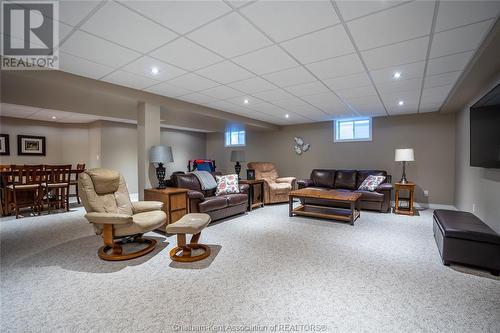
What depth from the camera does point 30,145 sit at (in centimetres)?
659

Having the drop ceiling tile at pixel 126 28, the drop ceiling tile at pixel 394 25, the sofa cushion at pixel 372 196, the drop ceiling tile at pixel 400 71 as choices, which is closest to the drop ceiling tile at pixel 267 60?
the drop ceiling tile at pixel 394 25

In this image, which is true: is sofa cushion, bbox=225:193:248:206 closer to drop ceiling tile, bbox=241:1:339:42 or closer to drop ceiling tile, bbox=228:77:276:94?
drop ceiling tile, bbox=228:77:276:94

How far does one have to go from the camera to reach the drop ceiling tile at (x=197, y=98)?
410cm

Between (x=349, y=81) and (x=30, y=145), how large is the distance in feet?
27.0

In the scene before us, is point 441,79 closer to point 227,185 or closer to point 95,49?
point 227,185

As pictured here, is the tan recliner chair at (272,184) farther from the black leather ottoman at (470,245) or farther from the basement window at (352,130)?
the black leather ottoman at (470,245)

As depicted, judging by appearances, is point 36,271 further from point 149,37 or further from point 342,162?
point 342,162

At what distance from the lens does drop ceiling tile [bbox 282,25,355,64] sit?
2104mm

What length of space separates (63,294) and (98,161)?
225 inches

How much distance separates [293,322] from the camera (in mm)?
1699

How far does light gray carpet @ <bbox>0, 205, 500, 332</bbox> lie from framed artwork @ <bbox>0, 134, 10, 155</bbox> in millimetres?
4258

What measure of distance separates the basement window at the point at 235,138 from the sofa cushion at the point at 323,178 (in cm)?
327

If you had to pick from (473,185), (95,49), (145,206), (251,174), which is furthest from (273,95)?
(473,185)

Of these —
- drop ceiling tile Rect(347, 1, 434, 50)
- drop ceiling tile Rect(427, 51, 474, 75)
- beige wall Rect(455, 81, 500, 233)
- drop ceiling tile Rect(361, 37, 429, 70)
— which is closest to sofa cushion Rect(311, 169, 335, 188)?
beige wall Rect(455, 81, 500, 233)
